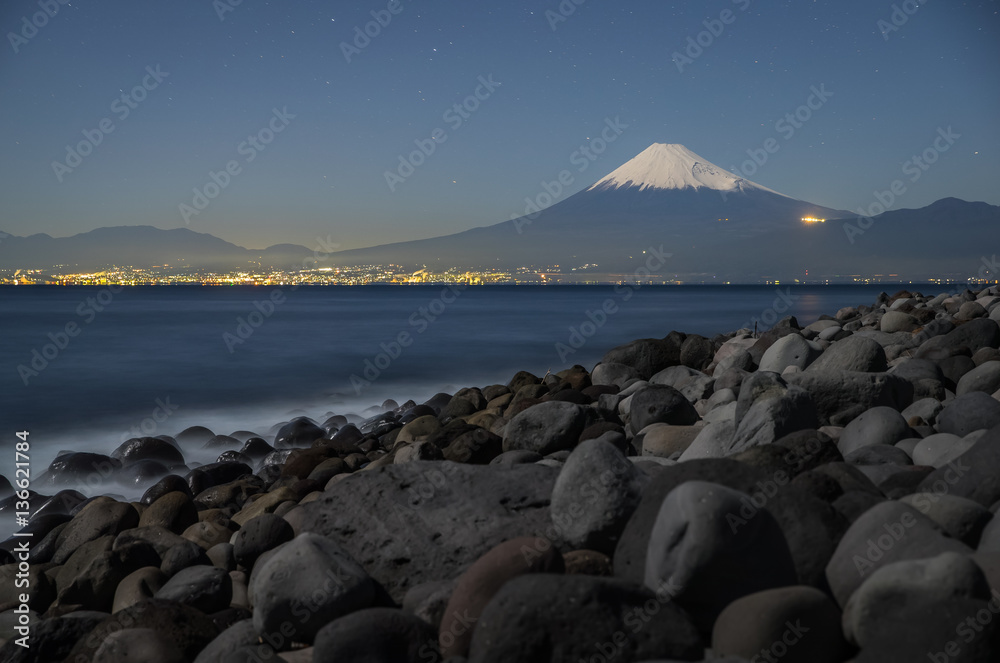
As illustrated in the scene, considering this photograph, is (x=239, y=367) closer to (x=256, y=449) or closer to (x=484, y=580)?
(x=256, y=449)

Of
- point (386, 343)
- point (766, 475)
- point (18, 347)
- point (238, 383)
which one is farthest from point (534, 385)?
point (18, 347)

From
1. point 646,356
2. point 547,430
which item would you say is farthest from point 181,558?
point 646,356

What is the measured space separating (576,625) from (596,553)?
2.73 feet

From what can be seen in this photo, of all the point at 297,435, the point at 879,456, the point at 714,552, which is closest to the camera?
the point at 714,552

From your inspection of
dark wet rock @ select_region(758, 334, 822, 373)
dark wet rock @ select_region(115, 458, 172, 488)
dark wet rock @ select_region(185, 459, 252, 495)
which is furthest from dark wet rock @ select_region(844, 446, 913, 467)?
dark wet rock @ select_region(115, 458, 172, 488)

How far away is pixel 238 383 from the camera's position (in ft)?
65.3

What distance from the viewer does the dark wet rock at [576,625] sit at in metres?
2.63

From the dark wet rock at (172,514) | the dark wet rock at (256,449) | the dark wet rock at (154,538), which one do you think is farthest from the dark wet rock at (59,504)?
the dark wet rock at (154,538)

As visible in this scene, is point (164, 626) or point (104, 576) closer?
point (164, 626)

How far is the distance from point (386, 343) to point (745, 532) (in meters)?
29.6

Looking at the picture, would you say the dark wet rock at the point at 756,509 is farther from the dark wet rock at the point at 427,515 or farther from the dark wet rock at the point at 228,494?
the dark wet rock at the point at 228,494

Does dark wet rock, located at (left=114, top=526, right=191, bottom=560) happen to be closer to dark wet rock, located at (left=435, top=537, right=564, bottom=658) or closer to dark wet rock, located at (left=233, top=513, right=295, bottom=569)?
dark wet rock, located at (left=233, top=513, right=295, bottom=569)

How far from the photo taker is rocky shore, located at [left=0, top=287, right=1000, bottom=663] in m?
2.64

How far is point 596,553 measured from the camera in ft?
Result: 11.4
